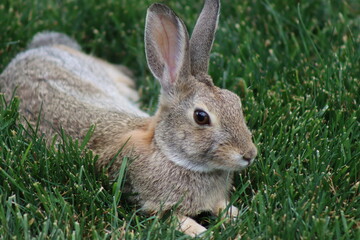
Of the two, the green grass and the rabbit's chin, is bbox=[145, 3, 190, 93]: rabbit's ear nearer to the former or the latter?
the rabbit's chin

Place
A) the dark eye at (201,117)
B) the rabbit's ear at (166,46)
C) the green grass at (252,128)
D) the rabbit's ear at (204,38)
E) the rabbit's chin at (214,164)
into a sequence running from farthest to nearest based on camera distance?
the rabbit's ear at (204,38), the rabbit's ear at (166,46), the dark eye at (201,117), the rabbit's chin at (214,164), the green grass at (252,128)

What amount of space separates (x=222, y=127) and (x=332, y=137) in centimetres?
99

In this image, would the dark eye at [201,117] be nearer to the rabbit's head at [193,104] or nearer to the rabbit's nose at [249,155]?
the rabbit's head at [193,104]

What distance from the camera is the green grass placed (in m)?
3.38

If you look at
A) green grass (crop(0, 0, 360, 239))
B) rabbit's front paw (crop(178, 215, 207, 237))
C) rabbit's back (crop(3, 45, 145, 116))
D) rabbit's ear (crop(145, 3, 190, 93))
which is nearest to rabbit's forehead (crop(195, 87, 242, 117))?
rabbit's ear (crop(145, 3, 190, 93))

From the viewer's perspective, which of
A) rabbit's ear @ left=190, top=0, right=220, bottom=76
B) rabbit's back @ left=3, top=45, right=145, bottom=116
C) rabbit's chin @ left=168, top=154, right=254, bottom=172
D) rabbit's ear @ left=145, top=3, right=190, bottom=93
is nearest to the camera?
rabbit's chin @ left=168, top=154, right=254, bottom=172

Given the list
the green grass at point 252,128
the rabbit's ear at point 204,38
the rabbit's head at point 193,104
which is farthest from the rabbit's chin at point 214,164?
the rabbit's ear at point 204,38

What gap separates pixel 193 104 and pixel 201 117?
0.39 ft

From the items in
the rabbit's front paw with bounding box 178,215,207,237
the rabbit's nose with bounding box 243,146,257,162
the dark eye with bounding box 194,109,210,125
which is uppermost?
the dark eye with bounding box 194,109,210,125

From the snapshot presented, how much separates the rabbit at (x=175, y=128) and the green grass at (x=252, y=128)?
139 millimetres

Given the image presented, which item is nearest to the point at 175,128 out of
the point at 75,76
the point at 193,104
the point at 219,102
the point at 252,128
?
the point at 193,104

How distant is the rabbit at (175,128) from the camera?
3576mm

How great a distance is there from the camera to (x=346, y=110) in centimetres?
443

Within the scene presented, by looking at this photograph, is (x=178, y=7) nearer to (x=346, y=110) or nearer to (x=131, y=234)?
(x=346, y=110)
